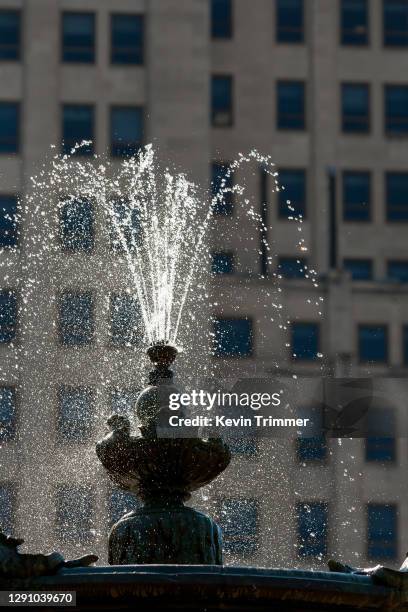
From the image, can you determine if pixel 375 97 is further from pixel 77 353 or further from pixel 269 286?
pixel 77 353

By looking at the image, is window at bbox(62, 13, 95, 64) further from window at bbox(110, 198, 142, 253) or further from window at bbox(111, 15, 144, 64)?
window at bbox(110, 198, 142, 253)

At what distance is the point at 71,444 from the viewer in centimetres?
6081

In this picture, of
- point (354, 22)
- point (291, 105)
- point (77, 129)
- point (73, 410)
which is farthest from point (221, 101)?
point (73, 410)

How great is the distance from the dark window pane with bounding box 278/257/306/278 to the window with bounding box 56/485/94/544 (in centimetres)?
1096

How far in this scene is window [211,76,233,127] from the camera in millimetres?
70250

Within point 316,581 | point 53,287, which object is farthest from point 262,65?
point 316,581

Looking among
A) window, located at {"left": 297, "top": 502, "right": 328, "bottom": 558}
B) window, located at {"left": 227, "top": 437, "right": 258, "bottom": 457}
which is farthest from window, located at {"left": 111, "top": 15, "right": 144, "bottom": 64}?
window, located at {"left": 297, "top": 502, "right": 328, "bottom": 558}

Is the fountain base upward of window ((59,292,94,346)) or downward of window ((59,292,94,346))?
downward

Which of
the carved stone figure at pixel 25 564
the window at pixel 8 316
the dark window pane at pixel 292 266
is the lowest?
the carved stone figure at pixel 25 564

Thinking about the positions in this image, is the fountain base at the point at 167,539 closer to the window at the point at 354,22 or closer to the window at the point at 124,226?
the window at the point at 124,226

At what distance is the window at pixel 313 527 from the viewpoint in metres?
63.8

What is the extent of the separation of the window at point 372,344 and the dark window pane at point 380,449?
2720mm

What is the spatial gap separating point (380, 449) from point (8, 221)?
14.7 m

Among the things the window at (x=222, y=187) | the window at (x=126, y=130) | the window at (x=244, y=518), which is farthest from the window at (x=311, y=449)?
the window at (x=126, y=130)
